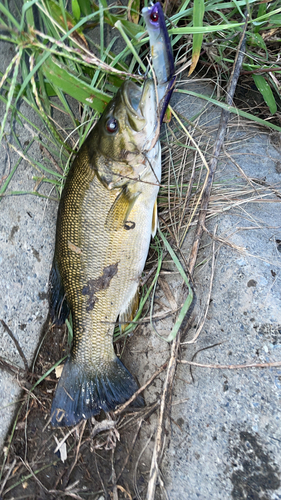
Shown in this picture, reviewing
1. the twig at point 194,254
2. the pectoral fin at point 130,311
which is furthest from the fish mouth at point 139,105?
the pectoral fin at point 130,311

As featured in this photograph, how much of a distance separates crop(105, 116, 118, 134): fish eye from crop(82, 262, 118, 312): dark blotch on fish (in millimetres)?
722

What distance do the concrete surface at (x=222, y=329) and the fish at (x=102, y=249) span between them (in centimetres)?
24

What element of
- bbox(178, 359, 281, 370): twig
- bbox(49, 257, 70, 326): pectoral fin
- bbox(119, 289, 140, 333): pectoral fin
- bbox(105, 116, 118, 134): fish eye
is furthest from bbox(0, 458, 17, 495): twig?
bbox(105, 116, 118, 134): fish eye

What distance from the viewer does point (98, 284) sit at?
1849 mm

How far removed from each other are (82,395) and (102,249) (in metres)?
0.84

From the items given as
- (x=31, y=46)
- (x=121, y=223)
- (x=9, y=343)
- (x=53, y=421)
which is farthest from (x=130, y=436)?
(x=31, y=46)

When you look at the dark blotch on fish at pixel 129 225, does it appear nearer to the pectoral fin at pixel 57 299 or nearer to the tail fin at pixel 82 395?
the pectoral fin at pixel 57 299

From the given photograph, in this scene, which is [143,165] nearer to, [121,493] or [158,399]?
[158,399]

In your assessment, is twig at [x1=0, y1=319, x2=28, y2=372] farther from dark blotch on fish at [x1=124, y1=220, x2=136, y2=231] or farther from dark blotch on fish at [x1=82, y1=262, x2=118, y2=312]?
dark blotch on fish at [x1=124, y1=220, x2=136, y2=231]

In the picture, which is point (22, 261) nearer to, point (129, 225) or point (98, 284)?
point (98, 284)

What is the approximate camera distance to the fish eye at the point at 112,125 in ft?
5.46

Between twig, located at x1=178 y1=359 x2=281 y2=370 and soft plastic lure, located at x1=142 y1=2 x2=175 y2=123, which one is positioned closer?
soft plastic lure, located at x1=142 y1=2 x2=175 y2=123

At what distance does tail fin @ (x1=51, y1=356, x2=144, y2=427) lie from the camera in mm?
1857

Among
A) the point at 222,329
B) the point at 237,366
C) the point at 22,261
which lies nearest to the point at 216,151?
the point at 222,329
